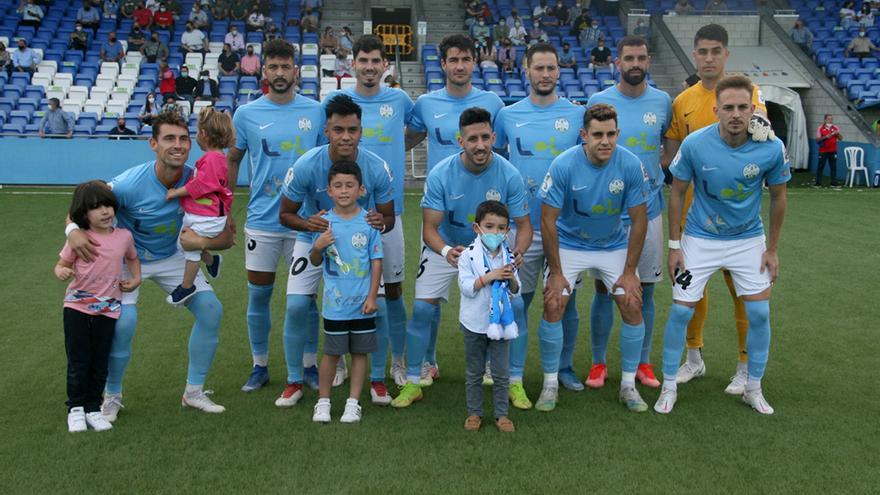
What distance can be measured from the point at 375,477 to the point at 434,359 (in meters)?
1.88

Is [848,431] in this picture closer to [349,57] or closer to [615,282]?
[615,282]

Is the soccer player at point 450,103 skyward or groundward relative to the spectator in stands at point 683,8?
groundward

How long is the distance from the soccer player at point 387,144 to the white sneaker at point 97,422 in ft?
5.38

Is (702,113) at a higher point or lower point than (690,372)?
higher

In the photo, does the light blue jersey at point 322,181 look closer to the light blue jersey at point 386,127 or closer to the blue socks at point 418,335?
the light blue jersey at point 386,127

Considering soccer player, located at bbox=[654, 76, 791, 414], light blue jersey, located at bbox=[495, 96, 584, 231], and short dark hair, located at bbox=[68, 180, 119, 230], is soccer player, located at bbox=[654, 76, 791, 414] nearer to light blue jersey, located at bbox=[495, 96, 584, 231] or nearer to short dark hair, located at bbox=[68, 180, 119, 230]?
light blue jersey, located at bbox=[495, 96, 584, 231]

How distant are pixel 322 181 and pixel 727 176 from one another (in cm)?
246

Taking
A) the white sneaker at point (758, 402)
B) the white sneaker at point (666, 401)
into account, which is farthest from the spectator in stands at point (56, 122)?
the white sneaker at point (758, 402)

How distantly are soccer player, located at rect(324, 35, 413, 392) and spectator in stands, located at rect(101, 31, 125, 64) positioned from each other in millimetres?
17542

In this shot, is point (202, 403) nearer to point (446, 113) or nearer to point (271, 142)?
point (271, 142)

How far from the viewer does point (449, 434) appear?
4434 millimetres

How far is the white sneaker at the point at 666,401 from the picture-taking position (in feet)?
15.7

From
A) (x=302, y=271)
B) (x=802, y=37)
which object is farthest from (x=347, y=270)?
(x=802, y=37)

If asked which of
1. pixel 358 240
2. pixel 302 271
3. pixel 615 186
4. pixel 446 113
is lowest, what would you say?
pixel 302 271
